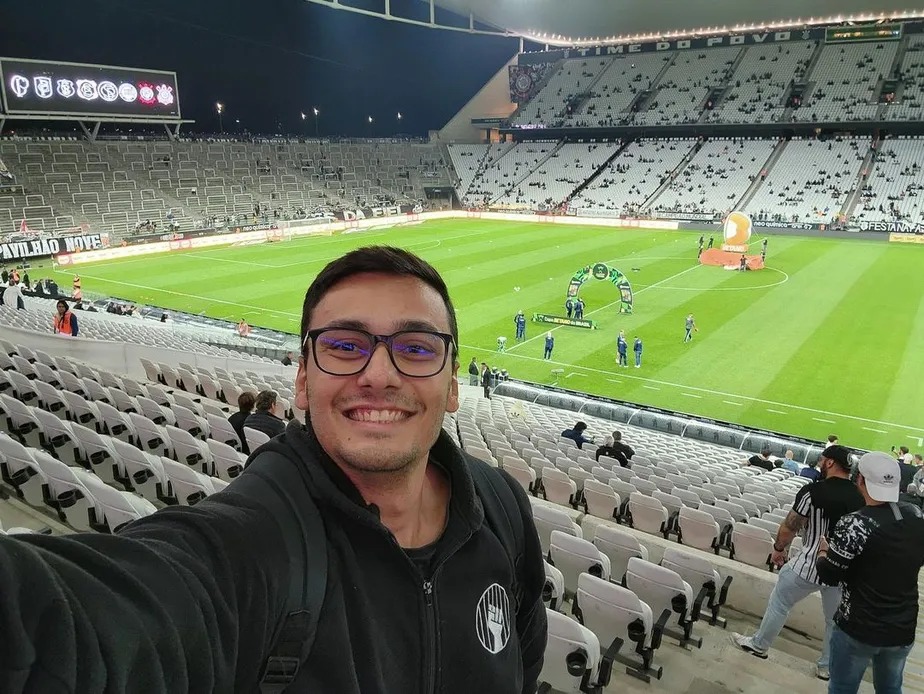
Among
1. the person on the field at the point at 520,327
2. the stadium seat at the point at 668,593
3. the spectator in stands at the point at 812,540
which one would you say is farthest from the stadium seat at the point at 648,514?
the person on the field at the point at 520,327

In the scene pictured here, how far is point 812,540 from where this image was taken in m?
5.35

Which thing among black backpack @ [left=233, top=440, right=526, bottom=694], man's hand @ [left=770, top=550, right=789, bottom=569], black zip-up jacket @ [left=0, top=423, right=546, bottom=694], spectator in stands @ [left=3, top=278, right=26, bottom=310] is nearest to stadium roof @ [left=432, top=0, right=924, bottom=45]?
spectator in stands @ [left=3, top=278, right=26, bottom=310]

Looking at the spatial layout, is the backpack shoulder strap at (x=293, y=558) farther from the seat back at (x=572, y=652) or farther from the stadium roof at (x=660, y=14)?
the stadium roof at (x=660, y=14)

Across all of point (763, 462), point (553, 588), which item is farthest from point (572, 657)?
point (763, 462)

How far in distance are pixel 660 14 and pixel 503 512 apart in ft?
264

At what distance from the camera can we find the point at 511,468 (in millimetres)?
9617

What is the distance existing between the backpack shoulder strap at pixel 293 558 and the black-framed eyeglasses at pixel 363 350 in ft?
1.10

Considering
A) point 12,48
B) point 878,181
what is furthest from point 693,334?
point 12,48

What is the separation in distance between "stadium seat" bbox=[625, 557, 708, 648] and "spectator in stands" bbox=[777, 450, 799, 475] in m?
9.96

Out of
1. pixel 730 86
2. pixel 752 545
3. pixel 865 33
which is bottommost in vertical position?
pixel 752 545

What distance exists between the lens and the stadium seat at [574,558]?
5828 millimetres

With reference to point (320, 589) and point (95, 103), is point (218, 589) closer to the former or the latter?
point (320, 589)

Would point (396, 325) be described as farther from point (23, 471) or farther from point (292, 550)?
point (23, 471)

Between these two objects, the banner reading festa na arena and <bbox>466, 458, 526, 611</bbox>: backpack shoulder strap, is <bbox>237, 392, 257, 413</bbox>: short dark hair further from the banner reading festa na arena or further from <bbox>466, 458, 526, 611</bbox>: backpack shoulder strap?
the banner reading festa na arena
